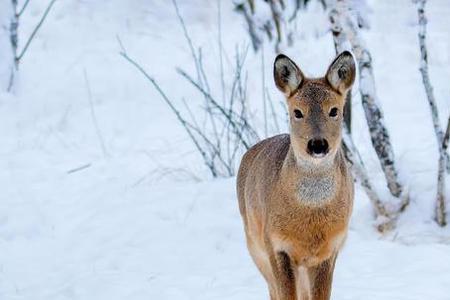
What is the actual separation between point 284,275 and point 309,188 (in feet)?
1.64

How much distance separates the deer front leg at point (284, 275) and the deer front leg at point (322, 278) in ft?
0.35

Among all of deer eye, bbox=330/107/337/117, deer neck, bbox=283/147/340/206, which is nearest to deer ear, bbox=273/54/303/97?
deer eye, bbox=330/107/337/117

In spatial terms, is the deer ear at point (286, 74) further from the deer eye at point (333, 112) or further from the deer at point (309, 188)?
the deer eye at point (333, 112)

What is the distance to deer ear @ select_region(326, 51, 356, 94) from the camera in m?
5.25

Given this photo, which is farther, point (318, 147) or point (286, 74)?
point (286, 74)

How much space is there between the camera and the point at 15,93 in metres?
13.7

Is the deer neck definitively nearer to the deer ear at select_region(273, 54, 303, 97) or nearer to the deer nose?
the deer nose

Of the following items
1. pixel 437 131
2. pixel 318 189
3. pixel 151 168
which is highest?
pixel 318 189

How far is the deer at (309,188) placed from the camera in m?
5.07

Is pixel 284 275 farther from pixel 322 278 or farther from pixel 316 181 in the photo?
pixel 316 181

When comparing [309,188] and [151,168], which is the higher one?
[309,188]

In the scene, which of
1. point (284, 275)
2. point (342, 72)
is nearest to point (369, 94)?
point (342, 72)

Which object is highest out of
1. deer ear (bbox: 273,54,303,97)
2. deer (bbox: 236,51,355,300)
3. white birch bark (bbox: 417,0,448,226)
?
deer ear (bbox: 273,54,303,97)

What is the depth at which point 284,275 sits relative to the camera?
17.6 feet
